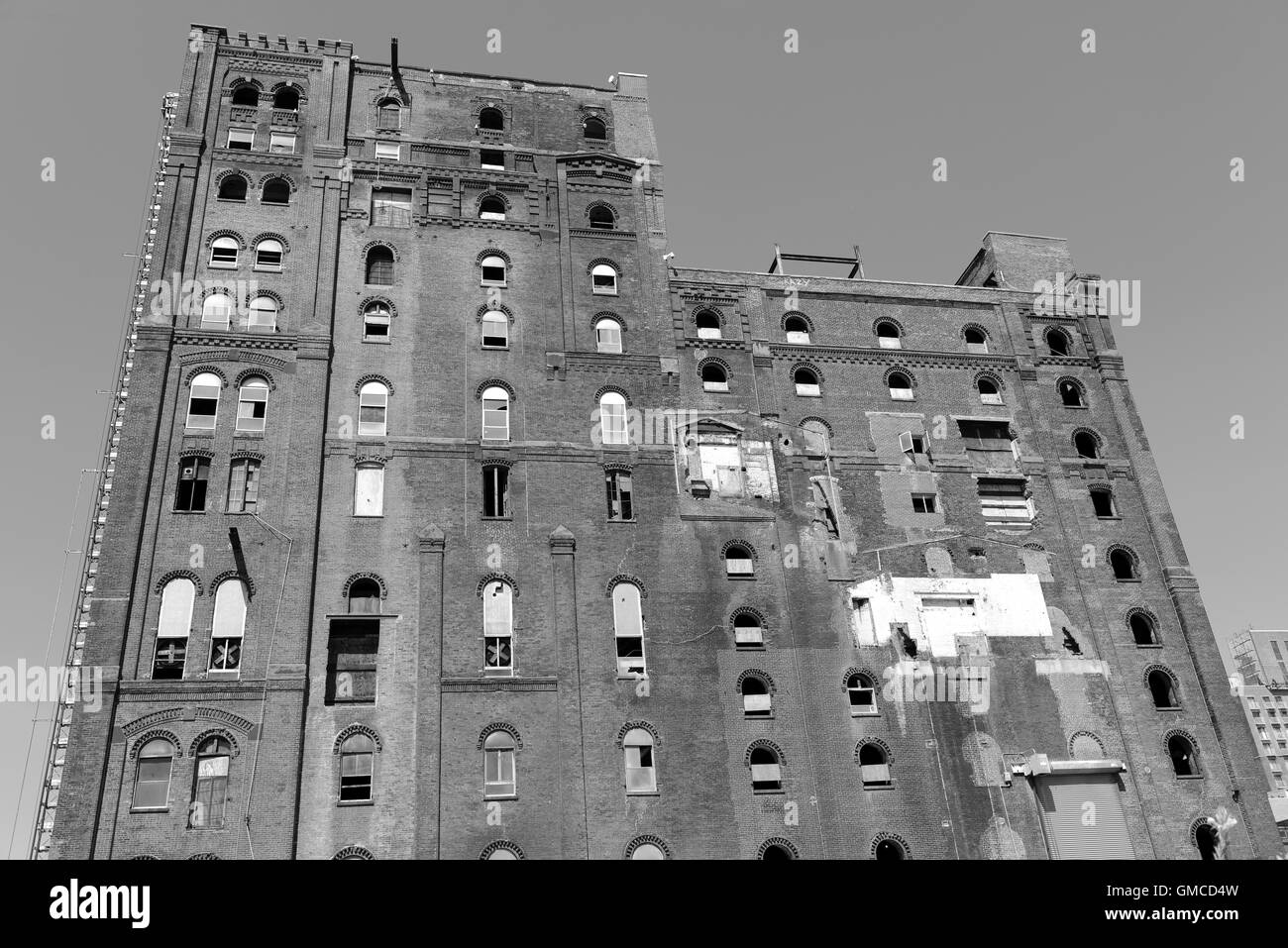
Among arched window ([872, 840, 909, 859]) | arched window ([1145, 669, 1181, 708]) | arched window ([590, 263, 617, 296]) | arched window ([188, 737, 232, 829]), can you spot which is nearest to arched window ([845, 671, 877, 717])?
arched window ([872, 840, 909, 859])

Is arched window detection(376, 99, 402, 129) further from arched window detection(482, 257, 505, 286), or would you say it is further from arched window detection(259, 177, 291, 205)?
arched window detection(482, 257, 505, 286)

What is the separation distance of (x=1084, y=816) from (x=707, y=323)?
21.5 m

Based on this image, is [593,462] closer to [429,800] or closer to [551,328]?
[551,328]

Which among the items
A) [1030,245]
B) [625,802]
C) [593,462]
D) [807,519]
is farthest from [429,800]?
[1030,245]

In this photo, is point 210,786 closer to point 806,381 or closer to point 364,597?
point 364,597

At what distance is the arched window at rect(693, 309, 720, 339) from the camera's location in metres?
40.4

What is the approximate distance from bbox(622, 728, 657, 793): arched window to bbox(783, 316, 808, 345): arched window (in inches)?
671

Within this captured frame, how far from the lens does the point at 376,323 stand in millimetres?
37219

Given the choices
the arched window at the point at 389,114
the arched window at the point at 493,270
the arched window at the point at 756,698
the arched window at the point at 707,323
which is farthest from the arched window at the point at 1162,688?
the arched window at the point at 389,114

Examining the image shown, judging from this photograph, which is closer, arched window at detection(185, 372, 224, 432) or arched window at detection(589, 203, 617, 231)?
arched window at detection(185, 372, 224, 432)

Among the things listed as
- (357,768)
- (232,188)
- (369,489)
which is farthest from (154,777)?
(232,188)
